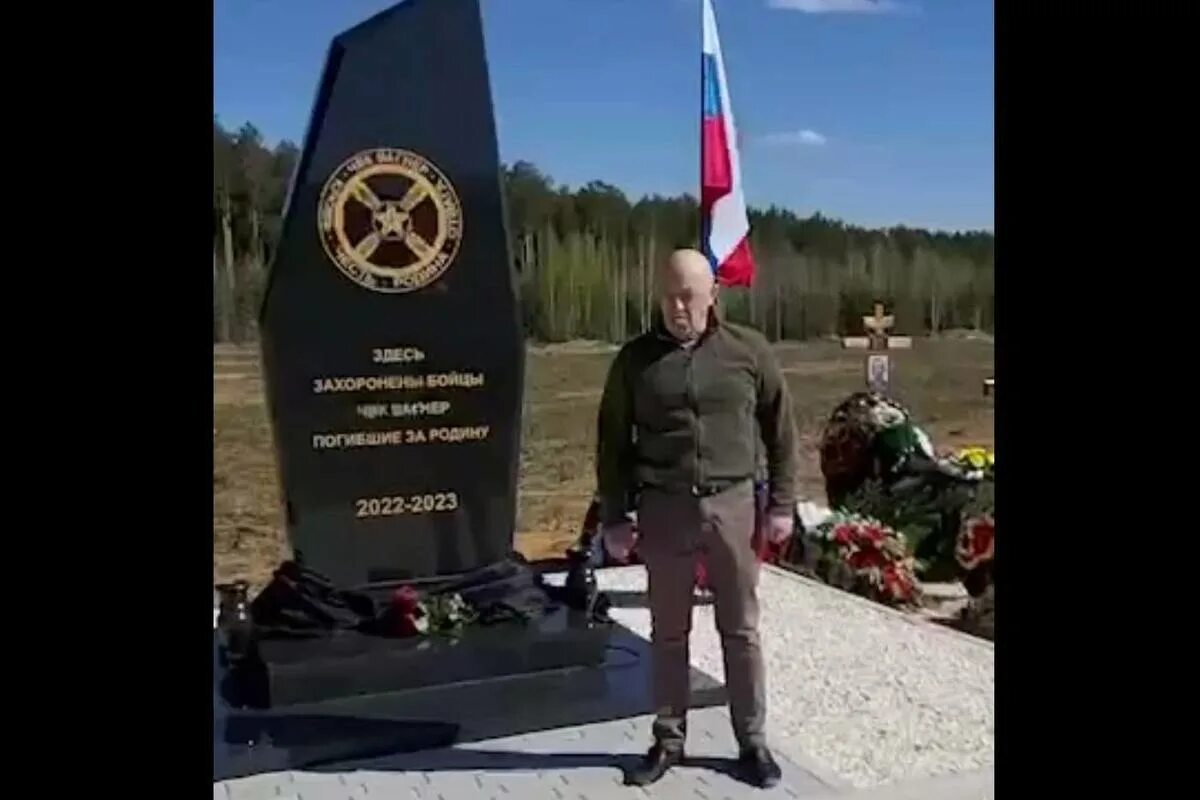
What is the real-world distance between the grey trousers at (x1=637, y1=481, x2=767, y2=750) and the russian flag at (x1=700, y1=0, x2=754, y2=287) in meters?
2.08

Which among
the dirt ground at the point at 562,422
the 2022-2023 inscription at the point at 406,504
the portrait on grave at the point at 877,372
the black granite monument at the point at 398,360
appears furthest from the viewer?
the portrait on grave at the point at 877,372

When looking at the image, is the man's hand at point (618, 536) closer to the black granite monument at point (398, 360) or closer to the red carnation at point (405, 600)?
the black granite monument at point (398, 360)

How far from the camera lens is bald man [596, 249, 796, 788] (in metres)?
3.12

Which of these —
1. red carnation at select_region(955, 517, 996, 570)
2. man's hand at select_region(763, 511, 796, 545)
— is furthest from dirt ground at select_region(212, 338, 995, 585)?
man's hand at select_region(763, 511, 796, 545)

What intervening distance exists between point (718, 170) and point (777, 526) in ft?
7.03

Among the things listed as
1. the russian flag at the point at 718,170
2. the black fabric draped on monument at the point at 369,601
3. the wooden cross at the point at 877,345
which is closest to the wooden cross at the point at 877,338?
the wooden cross at the point at 877,345

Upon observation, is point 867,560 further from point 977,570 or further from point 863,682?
point 863,682

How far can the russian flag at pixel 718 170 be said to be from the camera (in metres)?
4.99

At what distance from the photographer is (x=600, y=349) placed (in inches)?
199

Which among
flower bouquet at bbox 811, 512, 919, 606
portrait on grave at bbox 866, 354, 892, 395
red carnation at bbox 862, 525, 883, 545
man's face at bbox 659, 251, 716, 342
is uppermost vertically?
man's face at bbox 659, 251, 716, 342

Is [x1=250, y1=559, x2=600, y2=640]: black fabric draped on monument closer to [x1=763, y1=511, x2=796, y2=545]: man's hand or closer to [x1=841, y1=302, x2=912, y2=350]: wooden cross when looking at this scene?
[x1=763, y1=511, x2=796, y2=545]: man's hand

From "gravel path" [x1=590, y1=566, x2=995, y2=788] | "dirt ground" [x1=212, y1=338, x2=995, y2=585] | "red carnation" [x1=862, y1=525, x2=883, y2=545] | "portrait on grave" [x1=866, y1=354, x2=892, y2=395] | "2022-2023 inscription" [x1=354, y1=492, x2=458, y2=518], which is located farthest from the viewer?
"portrait on grave" [x1=866, y1=354, x2=892, y2=395]

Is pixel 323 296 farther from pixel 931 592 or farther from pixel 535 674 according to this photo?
pixel 931 592
